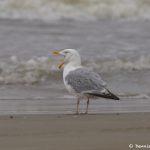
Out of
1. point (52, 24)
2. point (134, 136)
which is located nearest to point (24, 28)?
point (52, 24)

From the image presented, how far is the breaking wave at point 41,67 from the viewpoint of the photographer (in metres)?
8.49

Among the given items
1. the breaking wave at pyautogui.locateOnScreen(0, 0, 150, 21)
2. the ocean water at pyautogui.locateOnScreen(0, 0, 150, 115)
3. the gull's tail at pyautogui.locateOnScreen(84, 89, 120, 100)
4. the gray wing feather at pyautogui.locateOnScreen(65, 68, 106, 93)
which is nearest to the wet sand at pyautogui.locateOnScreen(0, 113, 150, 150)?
the gull's tail at pyautogui.locateOnScreen(84, 89, 120, 100)

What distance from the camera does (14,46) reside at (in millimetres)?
10469

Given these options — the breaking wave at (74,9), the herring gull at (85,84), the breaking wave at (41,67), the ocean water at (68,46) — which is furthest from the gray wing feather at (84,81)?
the breaking wave at (74,9)

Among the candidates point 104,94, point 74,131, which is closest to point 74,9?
point 104,94

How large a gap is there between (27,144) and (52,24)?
355 inches

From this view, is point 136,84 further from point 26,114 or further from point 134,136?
point 134,136

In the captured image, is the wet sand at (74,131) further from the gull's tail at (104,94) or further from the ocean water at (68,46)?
the ocean water at (68,46)

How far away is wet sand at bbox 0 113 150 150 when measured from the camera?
4.67 m

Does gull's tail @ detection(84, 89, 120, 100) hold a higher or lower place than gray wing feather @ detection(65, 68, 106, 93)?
lower

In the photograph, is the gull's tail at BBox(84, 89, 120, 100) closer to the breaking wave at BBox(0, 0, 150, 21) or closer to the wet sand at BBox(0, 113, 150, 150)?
the wet sand at BBox(0, 113, 150, 150)

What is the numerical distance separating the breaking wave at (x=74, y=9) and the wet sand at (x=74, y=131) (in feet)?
27.3

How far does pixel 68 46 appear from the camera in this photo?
427 inches

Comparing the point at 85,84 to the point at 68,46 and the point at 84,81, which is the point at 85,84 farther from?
the point at 68,46
